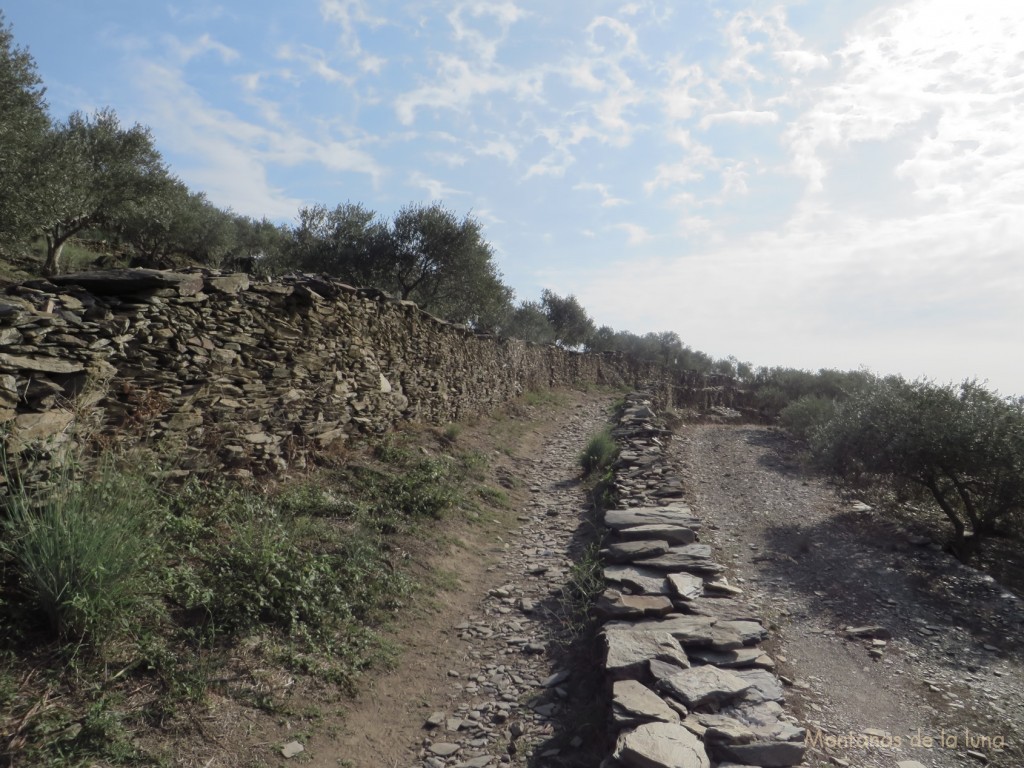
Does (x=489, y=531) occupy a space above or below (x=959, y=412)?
below

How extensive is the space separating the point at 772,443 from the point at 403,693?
15.9 metres

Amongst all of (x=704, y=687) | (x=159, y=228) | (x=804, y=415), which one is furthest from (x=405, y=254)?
(x=704, y=687)

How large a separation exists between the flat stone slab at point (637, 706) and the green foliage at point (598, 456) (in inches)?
320

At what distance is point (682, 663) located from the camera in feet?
15.1

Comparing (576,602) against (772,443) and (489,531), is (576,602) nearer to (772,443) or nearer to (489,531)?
(489,531)

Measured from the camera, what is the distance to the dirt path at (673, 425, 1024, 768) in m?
4.09

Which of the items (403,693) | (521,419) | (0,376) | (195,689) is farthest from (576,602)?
(521,419)

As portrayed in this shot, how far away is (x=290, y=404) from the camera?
7.82 metres

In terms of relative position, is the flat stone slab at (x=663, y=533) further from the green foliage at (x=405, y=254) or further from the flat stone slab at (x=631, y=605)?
the green foliage at (x=405, y=254)

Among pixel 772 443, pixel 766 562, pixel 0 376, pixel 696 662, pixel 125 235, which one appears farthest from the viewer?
pixel 125 235

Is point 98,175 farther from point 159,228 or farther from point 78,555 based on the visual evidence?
point 78,555

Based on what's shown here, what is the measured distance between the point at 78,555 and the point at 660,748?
394cm

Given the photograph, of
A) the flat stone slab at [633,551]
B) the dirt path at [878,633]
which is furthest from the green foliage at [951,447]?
the flat stone slab at [633,551]

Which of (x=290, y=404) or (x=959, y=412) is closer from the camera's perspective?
(x=290, y=404)
